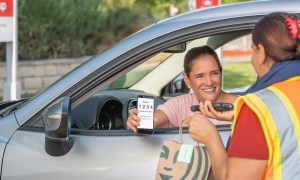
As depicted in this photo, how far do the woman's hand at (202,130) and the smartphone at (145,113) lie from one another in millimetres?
543

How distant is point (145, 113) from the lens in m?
2.87

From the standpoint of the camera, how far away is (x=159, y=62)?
14.8ft

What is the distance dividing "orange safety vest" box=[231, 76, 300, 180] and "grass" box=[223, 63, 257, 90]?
10.6 meters

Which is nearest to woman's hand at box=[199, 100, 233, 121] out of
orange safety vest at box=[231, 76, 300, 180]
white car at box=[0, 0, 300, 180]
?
white car at box=[0, 0, 300, 180]

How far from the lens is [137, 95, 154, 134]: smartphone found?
2840 mm

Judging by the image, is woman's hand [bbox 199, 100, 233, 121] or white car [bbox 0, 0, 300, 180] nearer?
woman's hand [bbox 199, 100, 233, 121]

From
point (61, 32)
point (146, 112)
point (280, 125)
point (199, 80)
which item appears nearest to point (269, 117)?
point (280, 125)

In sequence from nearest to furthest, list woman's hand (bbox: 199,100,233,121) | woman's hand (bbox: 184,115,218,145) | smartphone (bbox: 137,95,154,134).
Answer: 1. woman's hand (bbox: 184,115,218,145)
2. woman's hand (bbox: 199,100,233,121)
3. smartphone (bbox: 137,95,154,134)

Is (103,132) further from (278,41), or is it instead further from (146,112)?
(278,41)

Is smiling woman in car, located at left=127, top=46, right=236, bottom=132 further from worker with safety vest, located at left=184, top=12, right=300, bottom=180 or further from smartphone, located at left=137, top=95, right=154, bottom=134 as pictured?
worker with safety vest, located at left=184, top=12, right=300, bottom=180

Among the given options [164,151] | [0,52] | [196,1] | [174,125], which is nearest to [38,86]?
[0,52]

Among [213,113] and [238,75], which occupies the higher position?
[238,75]

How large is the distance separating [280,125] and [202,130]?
0.94 ft

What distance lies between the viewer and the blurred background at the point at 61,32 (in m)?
11.9
